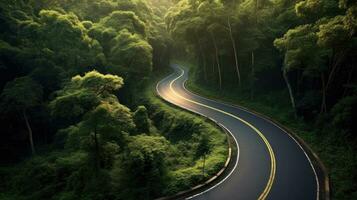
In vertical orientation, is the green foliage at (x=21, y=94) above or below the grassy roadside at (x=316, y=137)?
above

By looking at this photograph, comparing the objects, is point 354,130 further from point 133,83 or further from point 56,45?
point 56,45

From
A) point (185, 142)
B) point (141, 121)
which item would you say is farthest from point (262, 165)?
point (141, 121)

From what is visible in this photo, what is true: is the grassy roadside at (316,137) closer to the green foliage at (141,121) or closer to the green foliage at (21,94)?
the green foliage at (141,121)

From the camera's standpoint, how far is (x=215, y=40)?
41031mm

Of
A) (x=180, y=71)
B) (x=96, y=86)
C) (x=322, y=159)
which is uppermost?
(x=180, y=71)

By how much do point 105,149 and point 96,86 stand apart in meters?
4.92

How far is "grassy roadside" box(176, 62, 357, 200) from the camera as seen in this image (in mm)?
19047

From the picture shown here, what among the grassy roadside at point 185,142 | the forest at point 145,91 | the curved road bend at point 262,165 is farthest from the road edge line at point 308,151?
the grassy roadside at point 185,142

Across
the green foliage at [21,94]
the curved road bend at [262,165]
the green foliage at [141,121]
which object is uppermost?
the green foliage at [21,94]

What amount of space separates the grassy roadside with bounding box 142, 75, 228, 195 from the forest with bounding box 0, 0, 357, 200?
13 cm

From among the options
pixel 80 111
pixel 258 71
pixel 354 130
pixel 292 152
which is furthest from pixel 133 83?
pixel 354 130

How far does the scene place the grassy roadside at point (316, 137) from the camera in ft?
62.5

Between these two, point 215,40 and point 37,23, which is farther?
point 215,40

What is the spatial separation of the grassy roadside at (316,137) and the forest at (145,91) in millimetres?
123
